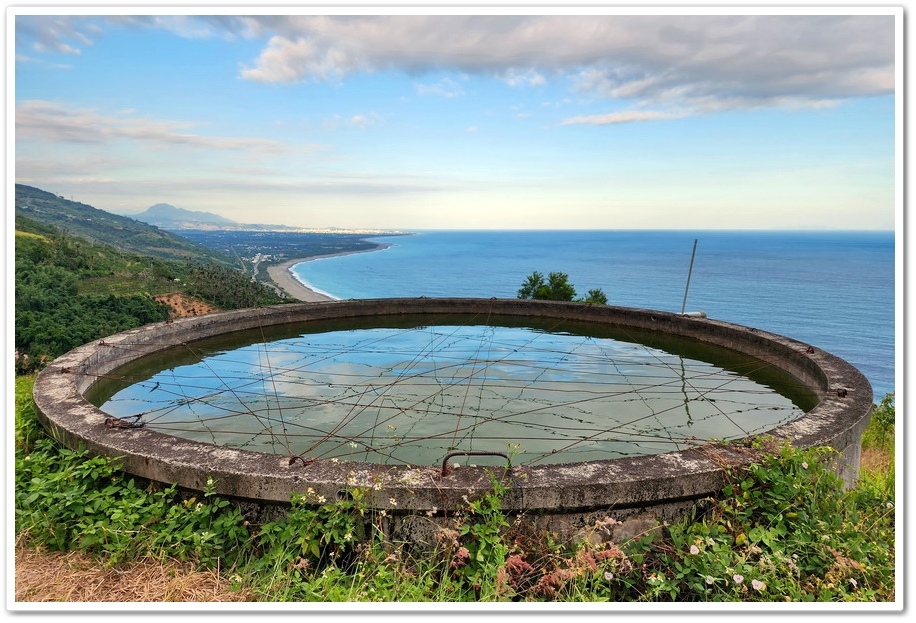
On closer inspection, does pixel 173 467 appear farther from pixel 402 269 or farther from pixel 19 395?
pixel 402 269

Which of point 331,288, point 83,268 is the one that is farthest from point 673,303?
point 83,268

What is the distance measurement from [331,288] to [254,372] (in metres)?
63.9

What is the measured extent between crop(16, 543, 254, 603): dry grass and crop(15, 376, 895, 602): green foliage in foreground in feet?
0.24

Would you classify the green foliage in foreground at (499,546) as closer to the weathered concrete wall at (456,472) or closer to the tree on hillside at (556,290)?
the weathered concrete wall at (456,472)

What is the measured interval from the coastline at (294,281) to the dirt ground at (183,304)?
14.4 feet

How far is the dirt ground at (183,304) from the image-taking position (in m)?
18.4

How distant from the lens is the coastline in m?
50.8

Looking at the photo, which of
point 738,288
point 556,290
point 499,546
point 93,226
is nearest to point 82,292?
point 556,290

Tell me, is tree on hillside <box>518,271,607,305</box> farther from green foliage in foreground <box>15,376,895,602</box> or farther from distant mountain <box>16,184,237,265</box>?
distant mountain <box>16,184,237,265</box>

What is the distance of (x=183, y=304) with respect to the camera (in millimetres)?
19375

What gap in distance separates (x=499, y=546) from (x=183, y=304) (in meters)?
19.7

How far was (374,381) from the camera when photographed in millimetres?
6066

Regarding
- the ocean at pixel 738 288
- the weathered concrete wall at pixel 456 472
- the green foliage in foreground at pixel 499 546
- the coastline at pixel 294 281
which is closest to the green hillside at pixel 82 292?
the coastline at pixel 294 281

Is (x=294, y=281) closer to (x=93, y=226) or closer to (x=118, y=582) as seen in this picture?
(x=93, y=226)
